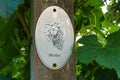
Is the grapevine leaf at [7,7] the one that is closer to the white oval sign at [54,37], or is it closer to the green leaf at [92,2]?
the white oval sign at [54,37]

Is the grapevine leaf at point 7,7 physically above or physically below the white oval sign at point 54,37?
above

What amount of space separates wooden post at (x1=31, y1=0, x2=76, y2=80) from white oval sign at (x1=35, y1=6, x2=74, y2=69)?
0.04 ft

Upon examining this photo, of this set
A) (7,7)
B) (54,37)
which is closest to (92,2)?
(54,37)

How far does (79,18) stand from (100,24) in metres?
0.11

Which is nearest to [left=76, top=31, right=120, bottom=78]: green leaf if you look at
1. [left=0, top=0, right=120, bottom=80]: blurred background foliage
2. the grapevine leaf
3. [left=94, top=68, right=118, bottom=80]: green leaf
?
[left=0, top=0, right=120, bottom=80]: blurred background foliage

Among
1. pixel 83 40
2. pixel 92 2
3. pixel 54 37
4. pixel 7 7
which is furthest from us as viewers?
pixel 92 2

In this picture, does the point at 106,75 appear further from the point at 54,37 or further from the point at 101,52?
the point at 54,37

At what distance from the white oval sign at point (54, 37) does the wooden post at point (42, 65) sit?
0.01m

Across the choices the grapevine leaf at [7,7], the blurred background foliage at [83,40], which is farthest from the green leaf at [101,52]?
the grapevine leaf at [7,7]

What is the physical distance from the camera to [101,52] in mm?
1074

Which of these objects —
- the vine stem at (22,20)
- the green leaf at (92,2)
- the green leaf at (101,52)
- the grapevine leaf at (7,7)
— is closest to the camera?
the grapevine leaf at (7,7)

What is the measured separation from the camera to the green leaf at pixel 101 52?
1.03 m

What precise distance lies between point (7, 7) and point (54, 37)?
0.18m

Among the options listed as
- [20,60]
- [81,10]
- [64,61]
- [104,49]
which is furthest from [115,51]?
[20,60]
